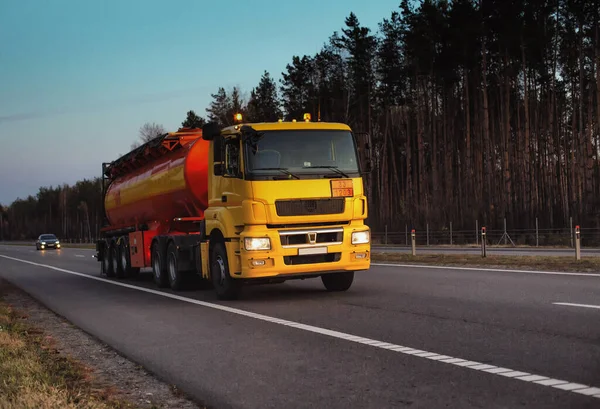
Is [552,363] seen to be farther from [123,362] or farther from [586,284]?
[586,284]

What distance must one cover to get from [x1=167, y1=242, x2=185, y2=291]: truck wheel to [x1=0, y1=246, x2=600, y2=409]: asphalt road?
499mm

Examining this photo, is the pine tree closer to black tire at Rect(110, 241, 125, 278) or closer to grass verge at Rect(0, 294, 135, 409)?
black tire at Rect(110, 241, 125, 278)

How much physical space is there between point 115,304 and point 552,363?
9168 millimetres

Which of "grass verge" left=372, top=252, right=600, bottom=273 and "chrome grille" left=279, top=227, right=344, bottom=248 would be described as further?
"grass verge" left=372, top=252, right=600, bottom=273

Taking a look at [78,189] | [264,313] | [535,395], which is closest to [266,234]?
A: [264,313]

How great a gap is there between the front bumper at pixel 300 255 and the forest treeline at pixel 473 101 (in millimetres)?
27008

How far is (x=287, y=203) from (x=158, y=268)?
19.4ft

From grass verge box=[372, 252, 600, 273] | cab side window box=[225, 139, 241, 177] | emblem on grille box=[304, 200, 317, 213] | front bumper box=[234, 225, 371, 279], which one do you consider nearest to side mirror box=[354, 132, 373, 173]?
front bumper box=[234, 225, 371, 279]

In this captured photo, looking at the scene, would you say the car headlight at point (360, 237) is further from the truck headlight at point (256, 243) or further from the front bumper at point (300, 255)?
the truck headlight at point (256, 243)

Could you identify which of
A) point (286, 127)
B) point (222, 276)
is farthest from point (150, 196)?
point (286, 127)

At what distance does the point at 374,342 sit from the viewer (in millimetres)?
7824

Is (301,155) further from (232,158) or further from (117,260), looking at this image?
(117,260)

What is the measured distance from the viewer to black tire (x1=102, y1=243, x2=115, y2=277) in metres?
21.5

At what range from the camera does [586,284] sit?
1329cm
